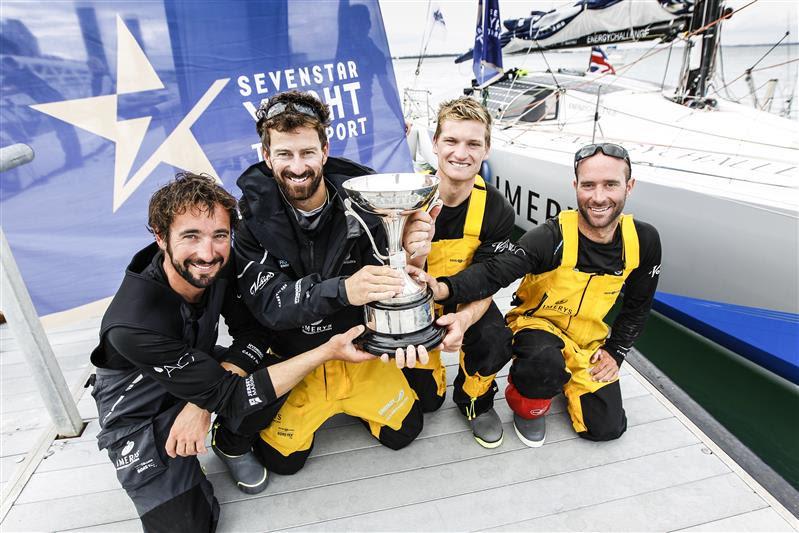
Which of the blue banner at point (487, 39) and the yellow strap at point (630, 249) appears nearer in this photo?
the yellow strap at point (630, 249)

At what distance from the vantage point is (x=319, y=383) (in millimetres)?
2170

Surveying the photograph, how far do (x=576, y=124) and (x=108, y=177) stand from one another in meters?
5.49

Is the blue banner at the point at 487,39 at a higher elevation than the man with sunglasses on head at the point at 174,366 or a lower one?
higher

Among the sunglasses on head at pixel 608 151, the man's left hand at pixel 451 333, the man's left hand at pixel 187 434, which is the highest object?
the sunglasses on head at pixel 608 151

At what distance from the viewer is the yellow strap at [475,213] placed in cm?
232

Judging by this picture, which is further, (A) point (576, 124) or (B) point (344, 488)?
(A) point (576, 124)

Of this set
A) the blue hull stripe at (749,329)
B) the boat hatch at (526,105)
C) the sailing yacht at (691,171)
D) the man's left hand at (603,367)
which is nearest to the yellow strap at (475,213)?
the man's left hand at (603,367)

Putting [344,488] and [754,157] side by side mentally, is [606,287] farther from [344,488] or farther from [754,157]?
[754,157]

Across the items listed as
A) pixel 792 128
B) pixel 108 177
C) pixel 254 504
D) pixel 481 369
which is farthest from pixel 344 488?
pixel 792 128

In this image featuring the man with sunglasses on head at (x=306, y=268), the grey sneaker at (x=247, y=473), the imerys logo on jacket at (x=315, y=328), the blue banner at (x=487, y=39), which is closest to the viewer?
the man with sunglasses on head at (x=306, y=268)

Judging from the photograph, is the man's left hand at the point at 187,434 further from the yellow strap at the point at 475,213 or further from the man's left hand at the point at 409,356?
the yellow strap at the point at 475,213

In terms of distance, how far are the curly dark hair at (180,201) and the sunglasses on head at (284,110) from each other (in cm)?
44

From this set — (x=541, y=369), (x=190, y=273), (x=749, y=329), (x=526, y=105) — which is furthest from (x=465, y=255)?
(x=526, y=105)

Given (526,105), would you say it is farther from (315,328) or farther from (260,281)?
(260,281)
